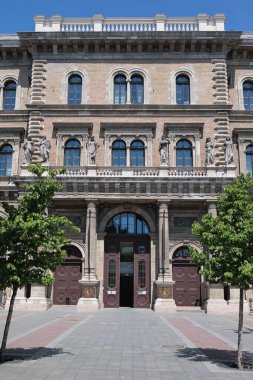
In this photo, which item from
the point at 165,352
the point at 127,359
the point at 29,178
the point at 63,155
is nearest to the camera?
the point at 127,359

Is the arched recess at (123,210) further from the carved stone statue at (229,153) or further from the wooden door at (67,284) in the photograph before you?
the carved stone statue at (229,153)

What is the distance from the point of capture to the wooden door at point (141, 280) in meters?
30.9

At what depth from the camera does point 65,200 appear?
101 feet

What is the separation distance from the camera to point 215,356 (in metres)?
13.2

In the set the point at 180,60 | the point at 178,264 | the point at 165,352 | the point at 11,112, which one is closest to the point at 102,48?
the point at 180,60

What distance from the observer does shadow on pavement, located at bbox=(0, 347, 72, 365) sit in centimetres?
1243

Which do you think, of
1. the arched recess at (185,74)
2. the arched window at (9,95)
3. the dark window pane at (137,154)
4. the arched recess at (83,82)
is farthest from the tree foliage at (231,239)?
the arched window at (9,95)

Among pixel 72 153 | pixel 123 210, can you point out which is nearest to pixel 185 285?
pixel 123 210

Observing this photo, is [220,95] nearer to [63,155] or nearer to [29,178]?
[63,155]

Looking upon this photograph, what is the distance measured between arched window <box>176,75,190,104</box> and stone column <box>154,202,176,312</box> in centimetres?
894

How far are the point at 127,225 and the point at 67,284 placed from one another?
5996mm

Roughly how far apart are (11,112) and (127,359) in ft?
84.1

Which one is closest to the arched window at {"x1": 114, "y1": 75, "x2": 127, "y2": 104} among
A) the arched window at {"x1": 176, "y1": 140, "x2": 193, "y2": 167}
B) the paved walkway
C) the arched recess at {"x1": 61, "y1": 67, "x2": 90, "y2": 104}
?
the arched recess at {"x1": 61, "y1": 67, "x2": 90, "y2": 104}

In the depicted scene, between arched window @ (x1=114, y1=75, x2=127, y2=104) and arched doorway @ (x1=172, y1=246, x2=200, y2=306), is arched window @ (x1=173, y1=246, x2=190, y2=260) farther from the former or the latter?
arched window @ (x1=114, y1=75, x2=127, y2=104)
